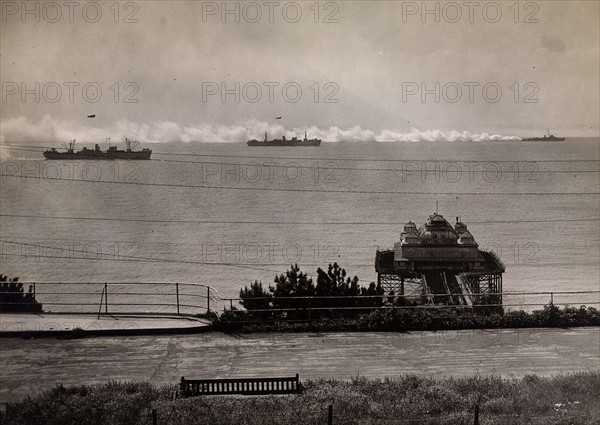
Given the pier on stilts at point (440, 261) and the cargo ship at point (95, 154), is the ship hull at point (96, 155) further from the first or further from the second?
the pier on stilts at point (440, 261)

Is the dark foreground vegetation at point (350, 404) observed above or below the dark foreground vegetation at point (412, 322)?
below

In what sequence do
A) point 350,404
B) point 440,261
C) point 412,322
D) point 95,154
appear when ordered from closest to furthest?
point 350,404 → point 412,322 → point 440,261 → point 95,154

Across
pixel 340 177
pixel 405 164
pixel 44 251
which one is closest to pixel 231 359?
pixel 44 251

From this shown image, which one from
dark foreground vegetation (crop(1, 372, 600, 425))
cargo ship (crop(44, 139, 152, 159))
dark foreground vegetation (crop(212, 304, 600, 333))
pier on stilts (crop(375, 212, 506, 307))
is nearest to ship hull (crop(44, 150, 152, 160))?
cargo ship (crop(44, 139, 152, 159))

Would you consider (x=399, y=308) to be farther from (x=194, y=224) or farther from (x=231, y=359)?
(x=194, y=224)

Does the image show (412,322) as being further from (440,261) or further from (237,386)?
(440,261)

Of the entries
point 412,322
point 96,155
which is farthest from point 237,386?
point 96,155

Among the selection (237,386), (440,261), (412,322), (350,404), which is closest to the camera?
(350,404)

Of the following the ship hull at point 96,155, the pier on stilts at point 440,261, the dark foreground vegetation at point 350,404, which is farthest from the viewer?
the ship hull at point 96,155

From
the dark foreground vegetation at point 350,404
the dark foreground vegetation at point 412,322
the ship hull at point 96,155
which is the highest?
the ship hull at point 96,155

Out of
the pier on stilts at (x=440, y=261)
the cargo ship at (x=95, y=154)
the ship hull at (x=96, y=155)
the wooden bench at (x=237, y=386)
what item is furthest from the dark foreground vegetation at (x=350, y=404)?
the ship hull at (x=96, y=155)
